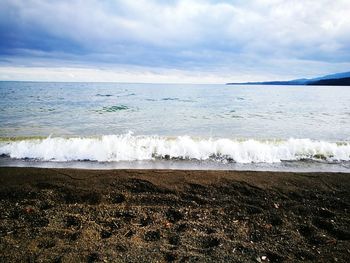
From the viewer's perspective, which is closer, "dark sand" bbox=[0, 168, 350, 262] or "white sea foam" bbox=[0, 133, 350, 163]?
"dark sand" bbox=[0, 168, 350, 262]

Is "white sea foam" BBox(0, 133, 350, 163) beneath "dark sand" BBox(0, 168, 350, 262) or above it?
beneath

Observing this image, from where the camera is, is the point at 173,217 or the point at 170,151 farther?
the point at 170,151

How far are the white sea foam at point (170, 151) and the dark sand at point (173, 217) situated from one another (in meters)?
2.53

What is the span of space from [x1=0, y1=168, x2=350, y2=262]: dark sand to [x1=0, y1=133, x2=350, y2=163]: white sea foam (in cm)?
253

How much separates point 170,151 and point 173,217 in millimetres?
5626

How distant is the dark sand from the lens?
4.01 metres

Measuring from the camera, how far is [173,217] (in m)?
5.12

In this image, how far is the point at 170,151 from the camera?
35.0 ft

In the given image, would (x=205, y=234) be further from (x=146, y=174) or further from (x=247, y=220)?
(x=146, y=174)

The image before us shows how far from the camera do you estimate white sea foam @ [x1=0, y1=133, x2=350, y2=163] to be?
10180mm

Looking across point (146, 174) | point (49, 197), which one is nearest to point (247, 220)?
point (146, 174)

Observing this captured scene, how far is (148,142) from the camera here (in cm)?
1174

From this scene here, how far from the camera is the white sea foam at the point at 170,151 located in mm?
10180

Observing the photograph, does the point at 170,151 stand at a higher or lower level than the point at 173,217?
lower
